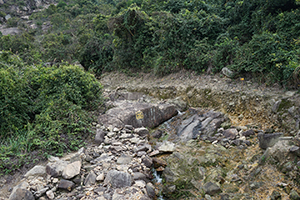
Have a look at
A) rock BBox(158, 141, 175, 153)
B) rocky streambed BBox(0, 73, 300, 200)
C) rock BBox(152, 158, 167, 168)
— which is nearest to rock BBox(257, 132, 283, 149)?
rocky streambed BBox(0, 73, 300, 200)

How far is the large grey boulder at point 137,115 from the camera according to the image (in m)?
7.03

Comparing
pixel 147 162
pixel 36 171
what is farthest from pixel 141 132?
pixel 36 171

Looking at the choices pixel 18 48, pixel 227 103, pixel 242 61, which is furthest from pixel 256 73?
pixel 18 48


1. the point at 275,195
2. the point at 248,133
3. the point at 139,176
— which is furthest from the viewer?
the point at 248,133

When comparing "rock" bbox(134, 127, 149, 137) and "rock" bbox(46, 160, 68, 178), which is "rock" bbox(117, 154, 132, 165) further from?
"rock" bbox(134, 127, 149, 137)

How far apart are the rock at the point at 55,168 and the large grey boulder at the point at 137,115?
8.40 ft

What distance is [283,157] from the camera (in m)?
3.94

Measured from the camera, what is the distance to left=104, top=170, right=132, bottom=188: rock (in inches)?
164

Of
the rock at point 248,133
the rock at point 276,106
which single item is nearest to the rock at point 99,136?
the rock at point 248,133

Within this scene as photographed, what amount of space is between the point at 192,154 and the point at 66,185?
359 centimetres

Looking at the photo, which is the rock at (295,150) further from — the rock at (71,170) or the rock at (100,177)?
the rock at (71,170)

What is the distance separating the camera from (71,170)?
429cm

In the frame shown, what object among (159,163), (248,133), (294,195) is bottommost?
(159,163)

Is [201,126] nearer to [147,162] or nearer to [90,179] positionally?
[147,162]
